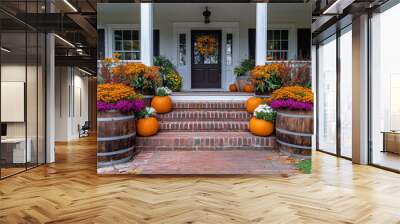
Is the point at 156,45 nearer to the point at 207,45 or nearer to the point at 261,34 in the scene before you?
the point at 207,45

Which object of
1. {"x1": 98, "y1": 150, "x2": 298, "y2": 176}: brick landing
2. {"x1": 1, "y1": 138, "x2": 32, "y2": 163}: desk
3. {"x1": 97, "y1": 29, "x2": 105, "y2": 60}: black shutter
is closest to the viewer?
{"x1": 97, "y1": 29, "x2": 105, "y2": 60}: black shutter

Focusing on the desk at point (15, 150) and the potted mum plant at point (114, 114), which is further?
the desk at point (15, 150)

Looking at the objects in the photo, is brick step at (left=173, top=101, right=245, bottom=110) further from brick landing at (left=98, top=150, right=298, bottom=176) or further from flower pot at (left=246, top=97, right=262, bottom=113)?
brick landing at (left=98, top=150, right=298, bottom=176)

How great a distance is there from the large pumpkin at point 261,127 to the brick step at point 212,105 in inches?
7.8

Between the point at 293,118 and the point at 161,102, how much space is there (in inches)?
51.1

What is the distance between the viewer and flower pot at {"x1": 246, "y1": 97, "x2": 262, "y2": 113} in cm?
328

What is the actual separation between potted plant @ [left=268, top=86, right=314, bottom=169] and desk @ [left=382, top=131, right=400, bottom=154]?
175cm

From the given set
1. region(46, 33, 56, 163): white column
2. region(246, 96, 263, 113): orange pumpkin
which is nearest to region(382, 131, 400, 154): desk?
region(246, 96, 263, 113): orange pumpkin

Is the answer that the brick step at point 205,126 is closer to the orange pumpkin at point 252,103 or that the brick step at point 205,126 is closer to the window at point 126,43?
the orange pumpkin at point 252,103

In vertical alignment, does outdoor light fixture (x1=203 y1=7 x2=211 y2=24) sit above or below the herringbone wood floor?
above

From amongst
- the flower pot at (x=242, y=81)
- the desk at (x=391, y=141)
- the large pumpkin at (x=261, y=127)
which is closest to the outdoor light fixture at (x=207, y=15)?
the flower pot at (x=242, y=81)

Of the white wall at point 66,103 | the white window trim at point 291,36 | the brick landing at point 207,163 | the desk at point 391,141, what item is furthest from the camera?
the white wall at point 66,103

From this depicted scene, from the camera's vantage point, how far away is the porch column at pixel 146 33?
325cm

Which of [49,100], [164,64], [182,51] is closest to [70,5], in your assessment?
[49,100]
